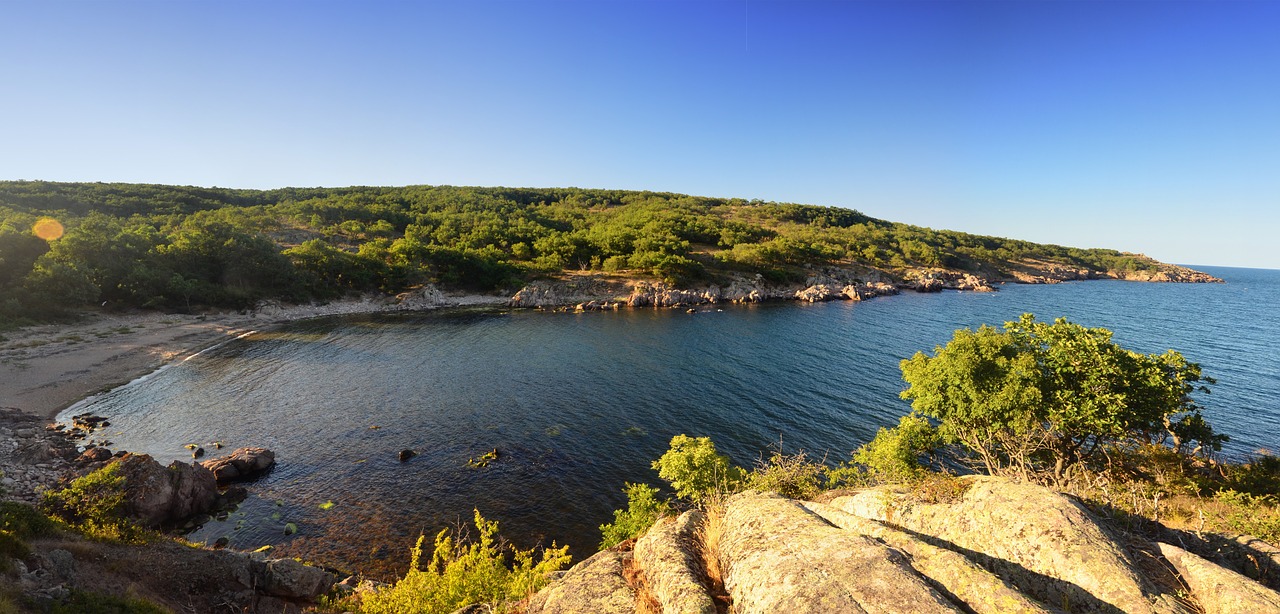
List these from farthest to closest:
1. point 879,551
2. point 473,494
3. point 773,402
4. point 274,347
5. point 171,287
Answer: point 171,287 < point 274,347 < point 773,402 < point 473,494 < point 879,551

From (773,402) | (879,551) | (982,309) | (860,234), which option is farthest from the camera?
(860,234)

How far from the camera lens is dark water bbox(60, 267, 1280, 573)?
82.9 feet

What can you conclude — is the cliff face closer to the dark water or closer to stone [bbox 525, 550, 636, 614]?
stone [bbox 525, 550, 636, 614]

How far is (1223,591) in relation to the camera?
279 inches

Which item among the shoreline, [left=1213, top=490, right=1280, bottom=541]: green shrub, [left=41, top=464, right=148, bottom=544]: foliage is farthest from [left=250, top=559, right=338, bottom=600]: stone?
the shoreline

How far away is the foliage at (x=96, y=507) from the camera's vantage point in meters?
17.3

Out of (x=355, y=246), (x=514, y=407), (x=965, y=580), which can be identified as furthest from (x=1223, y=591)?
(x=355, y=246)

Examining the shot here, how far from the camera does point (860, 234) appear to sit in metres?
171

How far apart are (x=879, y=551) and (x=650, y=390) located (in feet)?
117

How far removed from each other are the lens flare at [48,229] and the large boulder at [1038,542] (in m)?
105

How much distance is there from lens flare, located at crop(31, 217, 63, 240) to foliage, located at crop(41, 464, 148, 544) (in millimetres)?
73680

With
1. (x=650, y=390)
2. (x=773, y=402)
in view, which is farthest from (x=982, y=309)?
(x=650, y=390)

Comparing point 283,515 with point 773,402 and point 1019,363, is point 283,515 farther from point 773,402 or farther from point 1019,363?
point 1019,363

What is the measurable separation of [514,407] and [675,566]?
3231 centimetres
